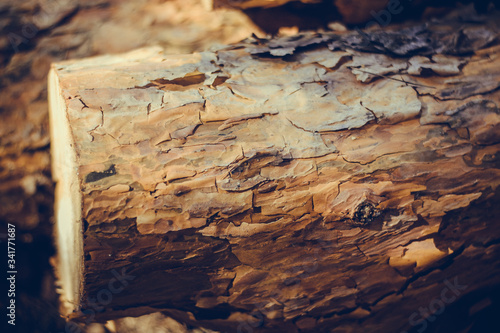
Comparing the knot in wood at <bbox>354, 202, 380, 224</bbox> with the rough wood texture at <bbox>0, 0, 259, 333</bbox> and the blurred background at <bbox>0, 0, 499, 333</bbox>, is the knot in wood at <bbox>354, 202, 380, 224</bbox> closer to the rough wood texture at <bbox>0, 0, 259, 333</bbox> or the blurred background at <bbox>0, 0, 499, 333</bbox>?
the blurred background at <bbox>0, 0, 499, 333</bbox>

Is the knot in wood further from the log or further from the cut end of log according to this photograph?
the cut end of log

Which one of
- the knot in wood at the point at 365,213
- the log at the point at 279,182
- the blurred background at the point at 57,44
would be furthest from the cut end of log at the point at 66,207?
the knot in wood at the point at 365,213

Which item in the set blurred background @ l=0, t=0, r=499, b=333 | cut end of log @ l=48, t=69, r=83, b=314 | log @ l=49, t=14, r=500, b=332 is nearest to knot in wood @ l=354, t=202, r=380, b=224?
log @ l=49, t=14, r=500, b=332

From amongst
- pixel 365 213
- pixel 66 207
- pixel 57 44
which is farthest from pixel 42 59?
pixel 365 213

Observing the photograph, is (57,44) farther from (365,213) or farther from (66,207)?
(365,213)

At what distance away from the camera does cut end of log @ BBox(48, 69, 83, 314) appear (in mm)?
939

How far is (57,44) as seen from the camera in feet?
4.70

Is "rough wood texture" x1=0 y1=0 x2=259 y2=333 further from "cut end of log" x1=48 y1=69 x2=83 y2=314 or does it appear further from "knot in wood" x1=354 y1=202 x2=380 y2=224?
"knot in wood" x1=354 y1=202 x2=380 y2=224

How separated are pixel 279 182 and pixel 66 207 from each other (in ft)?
2.01

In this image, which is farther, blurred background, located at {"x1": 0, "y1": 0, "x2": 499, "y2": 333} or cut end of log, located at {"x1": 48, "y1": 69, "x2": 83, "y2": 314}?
blurred background, located at {"x1": 0, "y1": 0, "x2": 499, "y2": 333}

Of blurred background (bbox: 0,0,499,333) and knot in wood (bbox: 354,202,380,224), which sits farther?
blurred background (bbox: 0,0,499,333)

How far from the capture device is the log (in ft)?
3.08

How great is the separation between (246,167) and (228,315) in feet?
1.64

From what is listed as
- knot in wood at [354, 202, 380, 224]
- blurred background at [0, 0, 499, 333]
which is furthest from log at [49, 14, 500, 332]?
blurred background at [0, 0, 499, 333]
